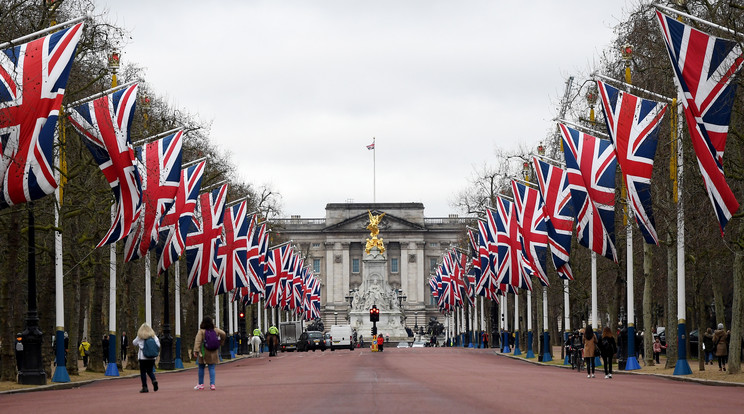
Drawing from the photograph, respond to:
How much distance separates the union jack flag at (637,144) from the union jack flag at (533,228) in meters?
14.8

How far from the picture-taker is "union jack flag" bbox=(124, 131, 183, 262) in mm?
38969

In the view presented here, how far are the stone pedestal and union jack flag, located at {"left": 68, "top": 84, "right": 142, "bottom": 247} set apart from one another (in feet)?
335

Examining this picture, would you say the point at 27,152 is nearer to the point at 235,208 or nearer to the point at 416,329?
the point at 235,208

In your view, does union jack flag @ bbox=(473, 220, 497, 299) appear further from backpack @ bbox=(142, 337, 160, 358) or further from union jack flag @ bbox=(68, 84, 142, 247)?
backpack @ bbox=(142, 337, 160, 358)

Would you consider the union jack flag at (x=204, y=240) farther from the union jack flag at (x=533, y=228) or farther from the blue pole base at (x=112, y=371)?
the union jack flag at (x=533, y=228)

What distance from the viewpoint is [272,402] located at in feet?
74.9

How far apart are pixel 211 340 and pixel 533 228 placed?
70.9 feet

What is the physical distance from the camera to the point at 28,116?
26547mm

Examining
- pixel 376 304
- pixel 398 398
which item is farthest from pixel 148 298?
pixel 376 304

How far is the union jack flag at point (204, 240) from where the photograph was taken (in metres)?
50.3

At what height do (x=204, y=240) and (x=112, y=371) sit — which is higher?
(x=204, y=240)

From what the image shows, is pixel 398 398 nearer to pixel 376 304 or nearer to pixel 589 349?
pixel 589 349

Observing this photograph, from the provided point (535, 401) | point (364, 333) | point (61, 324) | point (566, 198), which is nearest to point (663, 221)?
point (566, 198)

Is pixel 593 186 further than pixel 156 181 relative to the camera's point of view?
No
